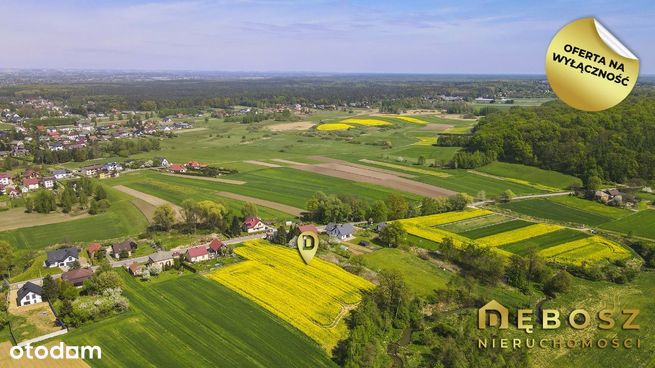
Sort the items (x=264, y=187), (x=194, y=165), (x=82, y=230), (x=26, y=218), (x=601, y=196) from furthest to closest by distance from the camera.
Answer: (x=194, y=165)
(x=264, y=187)
(x=601, y=196)
(x=26, y=218)
(x=82, y=230)

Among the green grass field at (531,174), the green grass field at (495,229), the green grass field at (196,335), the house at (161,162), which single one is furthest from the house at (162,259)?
the green grass field at (531,174)

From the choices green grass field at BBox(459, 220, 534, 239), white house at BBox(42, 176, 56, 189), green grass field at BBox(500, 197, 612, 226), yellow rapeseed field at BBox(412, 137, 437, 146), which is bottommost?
white house at BBox(42, 176, 56, 189)

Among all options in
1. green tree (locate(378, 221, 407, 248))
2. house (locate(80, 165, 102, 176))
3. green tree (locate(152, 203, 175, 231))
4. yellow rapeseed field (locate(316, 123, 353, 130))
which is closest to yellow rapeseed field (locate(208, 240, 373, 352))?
green tree (locate(378, 221, 407, 248))

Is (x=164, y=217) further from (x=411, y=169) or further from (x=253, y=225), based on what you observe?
(x=411, y=169)

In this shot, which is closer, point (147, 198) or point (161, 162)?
point (147, 198)

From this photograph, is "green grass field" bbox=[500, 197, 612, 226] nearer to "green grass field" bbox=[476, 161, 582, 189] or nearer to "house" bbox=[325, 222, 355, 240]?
"green grass field" bbox=[476, 161, 582, 189]

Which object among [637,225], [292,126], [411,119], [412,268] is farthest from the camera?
[411,119]

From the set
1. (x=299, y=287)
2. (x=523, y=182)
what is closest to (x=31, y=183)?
(x=299, y=287)

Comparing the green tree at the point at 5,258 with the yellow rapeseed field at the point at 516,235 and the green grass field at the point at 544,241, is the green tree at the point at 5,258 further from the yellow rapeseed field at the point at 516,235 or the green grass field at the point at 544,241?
the green grass field at the point at 544,241
